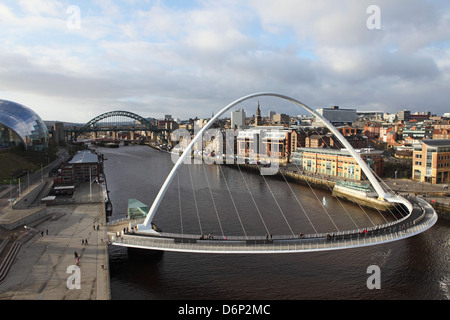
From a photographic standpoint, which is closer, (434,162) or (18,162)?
(434,162)

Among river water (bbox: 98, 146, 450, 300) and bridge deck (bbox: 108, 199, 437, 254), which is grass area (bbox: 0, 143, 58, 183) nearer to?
river water (bbox: 98, 146, 450, 300)

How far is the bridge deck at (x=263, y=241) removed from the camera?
14352 millimetres

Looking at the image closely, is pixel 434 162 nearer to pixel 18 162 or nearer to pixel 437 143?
pixel 437 143

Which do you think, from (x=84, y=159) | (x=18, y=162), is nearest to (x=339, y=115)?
(x=84, y=159)

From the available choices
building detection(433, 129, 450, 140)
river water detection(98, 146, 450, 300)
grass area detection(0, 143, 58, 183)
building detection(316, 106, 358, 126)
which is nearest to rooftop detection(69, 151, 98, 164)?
grass area detection(0, 143, 58, 183)

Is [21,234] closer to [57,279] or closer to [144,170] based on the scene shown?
[57,279]

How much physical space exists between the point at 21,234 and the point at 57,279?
22.9ft

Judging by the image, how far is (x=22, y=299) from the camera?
11.8 m

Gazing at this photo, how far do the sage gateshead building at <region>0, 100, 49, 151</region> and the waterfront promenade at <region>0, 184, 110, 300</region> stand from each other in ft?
98.3

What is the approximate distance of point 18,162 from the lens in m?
40.7

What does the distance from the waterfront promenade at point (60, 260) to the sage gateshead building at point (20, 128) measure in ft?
98.3

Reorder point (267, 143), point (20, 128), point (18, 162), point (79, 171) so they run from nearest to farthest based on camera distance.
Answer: point (79, 171), point (18, 162), point (20, 128), point (267, 143)

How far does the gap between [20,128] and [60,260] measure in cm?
4104
